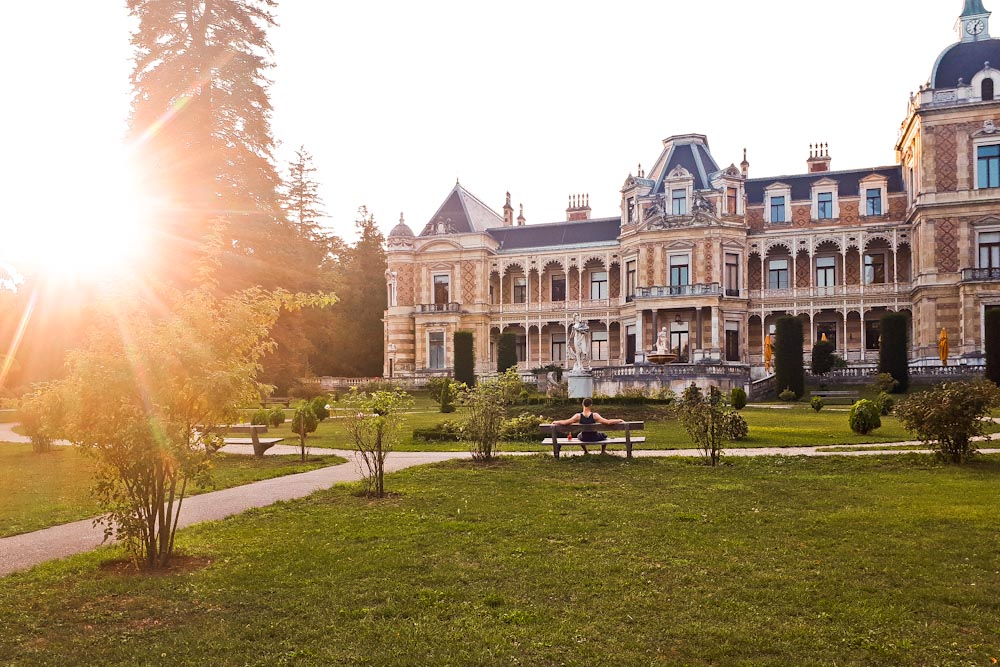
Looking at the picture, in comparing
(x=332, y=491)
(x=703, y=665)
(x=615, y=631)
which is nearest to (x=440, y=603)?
(x=615, y=631)

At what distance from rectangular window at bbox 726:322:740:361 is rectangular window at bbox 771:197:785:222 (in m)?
7.12

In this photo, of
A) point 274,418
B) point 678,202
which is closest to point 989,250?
point 678,202

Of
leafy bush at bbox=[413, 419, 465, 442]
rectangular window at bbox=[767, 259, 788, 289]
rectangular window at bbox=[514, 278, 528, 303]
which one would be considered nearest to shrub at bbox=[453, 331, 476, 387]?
rectangular window at bbox=[514, 278, 528, 303]

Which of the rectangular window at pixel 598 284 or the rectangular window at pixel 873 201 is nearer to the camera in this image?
the rectangular window at pixel 873 201

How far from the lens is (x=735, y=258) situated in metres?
43.4

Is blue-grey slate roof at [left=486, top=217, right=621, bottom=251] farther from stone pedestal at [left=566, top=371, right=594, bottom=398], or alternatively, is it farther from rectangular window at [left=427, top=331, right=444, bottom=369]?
stone pedestal at [left=566, top=371, right=594, bottom=398]

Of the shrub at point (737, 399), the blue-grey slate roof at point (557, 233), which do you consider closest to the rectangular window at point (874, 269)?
the blue-grey slate roof at point (557, 233)

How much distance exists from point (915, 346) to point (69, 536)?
4047cm

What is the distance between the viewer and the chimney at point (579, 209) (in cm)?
5562

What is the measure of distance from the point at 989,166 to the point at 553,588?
134 ft

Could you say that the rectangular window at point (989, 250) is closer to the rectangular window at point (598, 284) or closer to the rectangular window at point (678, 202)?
the rectangular window at point (678, 202)

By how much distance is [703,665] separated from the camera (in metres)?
4.40

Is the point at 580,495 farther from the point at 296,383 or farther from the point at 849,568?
the point at 296,383

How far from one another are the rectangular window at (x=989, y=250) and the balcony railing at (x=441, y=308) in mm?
30329
